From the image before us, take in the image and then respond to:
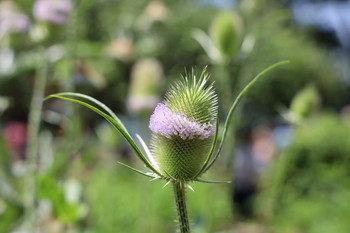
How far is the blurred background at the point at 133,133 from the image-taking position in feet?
5.90

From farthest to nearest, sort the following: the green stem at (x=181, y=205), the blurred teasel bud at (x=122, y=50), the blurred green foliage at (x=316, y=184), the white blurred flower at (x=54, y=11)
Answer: the blurred green foliage at (x=316, y=184) → the blurred teasel bud at (x=122, y=50) → the white blurred flower at (x=54, y=11) → the green stem at (x=181, y=205)

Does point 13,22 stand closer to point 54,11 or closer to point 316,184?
point 54,11

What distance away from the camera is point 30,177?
1626mm

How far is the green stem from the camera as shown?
73cm

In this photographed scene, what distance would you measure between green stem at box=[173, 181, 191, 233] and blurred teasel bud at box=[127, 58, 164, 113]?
5.15 feet

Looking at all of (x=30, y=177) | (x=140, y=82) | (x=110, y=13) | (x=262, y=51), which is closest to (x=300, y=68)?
(x=262, y=51)

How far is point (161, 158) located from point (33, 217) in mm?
919

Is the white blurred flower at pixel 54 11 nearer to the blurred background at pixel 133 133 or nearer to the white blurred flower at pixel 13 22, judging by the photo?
the blurred background at pixel 133 133

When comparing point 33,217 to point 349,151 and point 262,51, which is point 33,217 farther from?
point 262,51

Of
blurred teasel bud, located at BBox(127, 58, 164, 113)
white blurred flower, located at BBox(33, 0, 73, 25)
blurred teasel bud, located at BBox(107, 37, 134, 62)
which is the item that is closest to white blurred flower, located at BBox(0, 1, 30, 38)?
white blurred flower, located at BBox(33, 0, 73, 25)

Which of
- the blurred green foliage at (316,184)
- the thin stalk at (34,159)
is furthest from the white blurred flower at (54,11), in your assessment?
the blurred green foliage at (316,184)

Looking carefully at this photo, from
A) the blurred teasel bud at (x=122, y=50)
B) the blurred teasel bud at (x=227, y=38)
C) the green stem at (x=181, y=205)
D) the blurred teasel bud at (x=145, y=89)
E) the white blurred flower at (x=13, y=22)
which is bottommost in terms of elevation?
the green stem at (x=181, y=205)

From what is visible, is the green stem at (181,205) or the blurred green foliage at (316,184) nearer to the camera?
the green stem at (181,205)

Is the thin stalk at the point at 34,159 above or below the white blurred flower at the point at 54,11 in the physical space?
below
